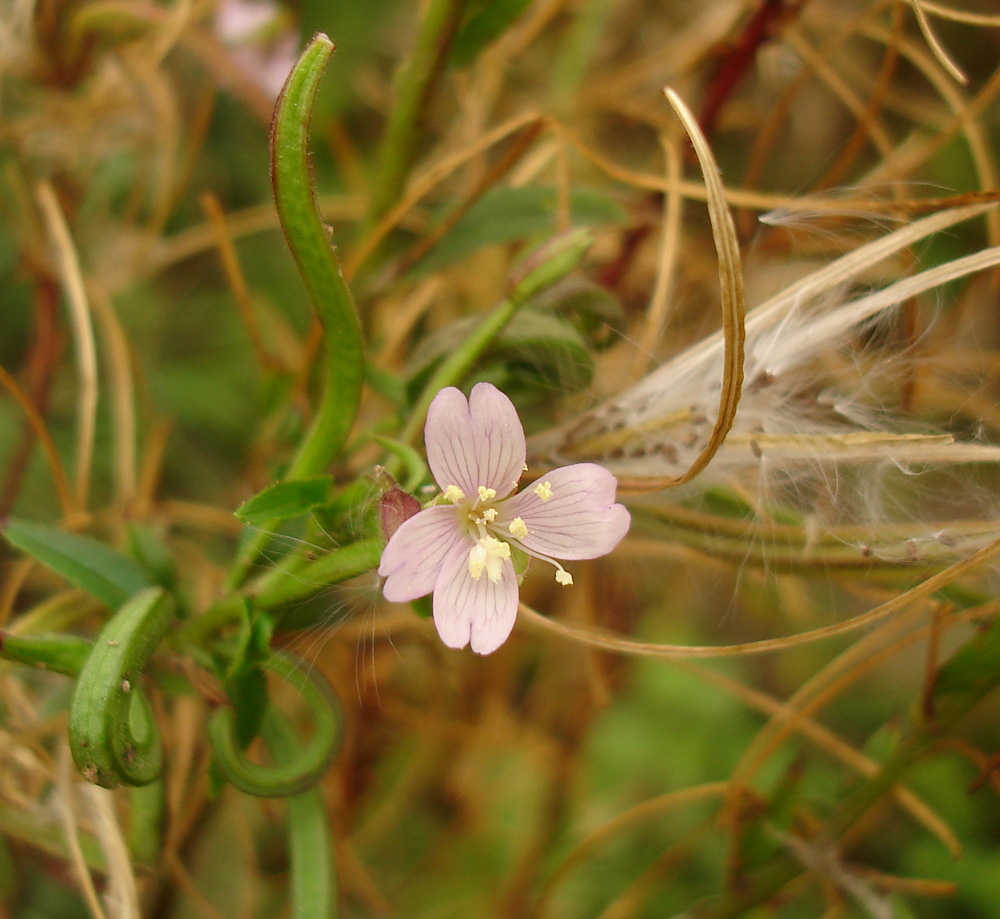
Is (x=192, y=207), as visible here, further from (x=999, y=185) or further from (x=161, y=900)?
(x=999, y=185)

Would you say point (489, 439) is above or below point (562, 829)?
above

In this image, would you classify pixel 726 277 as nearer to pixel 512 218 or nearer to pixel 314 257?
pixel 314 257

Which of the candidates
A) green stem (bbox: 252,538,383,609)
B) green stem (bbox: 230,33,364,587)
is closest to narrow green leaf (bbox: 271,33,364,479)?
green stem (bbox: 230,33,364,587)

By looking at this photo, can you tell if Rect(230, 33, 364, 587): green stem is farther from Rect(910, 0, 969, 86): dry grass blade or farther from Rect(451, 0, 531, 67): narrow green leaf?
Rect(910, 0, 969, 86): dry grass blade

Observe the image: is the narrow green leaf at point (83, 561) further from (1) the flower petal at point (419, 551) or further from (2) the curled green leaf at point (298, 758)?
(1) the flower petal at point (419, 551)

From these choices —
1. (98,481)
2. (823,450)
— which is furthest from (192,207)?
(823,450)

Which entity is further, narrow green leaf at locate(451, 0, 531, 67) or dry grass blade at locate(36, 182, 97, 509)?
dry grass blade at locate(36, 182, 97, 509)
